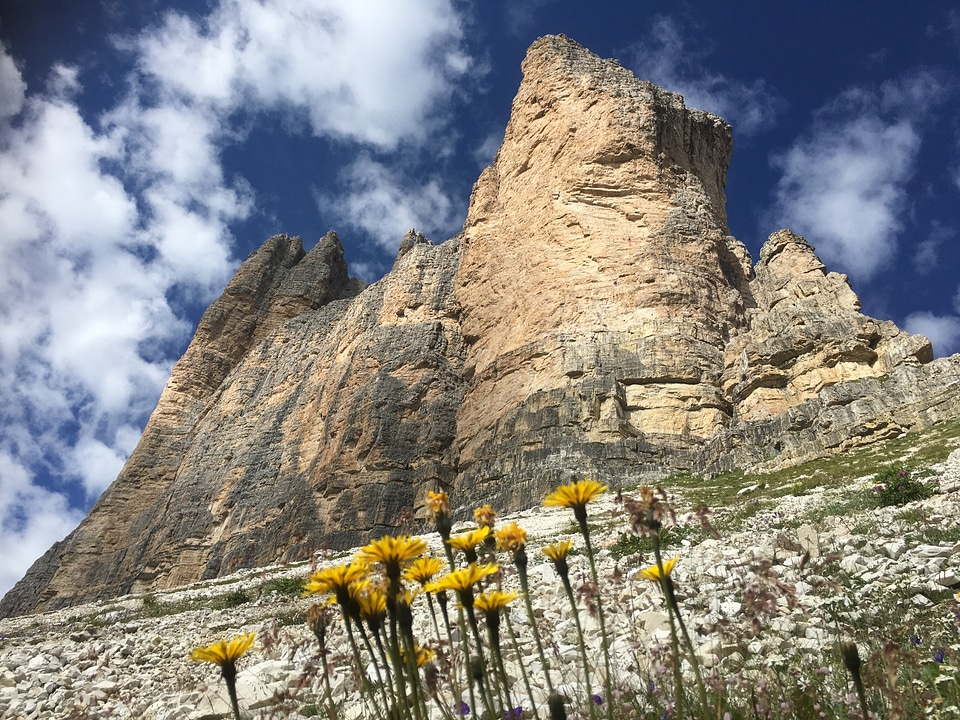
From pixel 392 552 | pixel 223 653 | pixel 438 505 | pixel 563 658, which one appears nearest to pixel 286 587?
pixel 563 658

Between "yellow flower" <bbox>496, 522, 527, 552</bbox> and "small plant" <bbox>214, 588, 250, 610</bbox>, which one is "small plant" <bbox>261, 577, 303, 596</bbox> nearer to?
"small plant" <bbox>214, 588, 250, 610</bbox>

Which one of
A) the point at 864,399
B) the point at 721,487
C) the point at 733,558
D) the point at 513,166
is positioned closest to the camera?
the point at 733,558

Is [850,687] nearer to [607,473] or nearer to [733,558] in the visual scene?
[733,558]

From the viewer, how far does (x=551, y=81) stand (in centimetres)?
3962

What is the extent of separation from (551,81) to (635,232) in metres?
14.5

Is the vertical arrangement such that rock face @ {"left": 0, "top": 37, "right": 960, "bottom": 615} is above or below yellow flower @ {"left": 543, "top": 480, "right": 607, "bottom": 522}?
above

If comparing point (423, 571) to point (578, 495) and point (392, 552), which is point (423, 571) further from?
point (578, 495)

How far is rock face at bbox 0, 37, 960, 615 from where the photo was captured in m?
22.7

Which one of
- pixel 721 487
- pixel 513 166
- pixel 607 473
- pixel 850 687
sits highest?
pixel 513 166

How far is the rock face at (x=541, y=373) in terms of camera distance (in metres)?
22.7

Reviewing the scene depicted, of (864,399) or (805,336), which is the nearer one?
(864,399)

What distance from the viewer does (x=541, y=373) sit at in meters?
28.2

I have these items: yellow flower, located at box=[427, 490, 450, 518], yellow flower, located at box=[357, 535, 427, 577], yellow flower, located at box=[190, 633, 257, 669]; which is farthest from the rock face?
yellow flower, located at box=[190, 633, 257, 669]

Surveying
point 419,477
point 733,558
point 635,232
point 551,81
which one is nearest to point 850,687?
point 733,558
